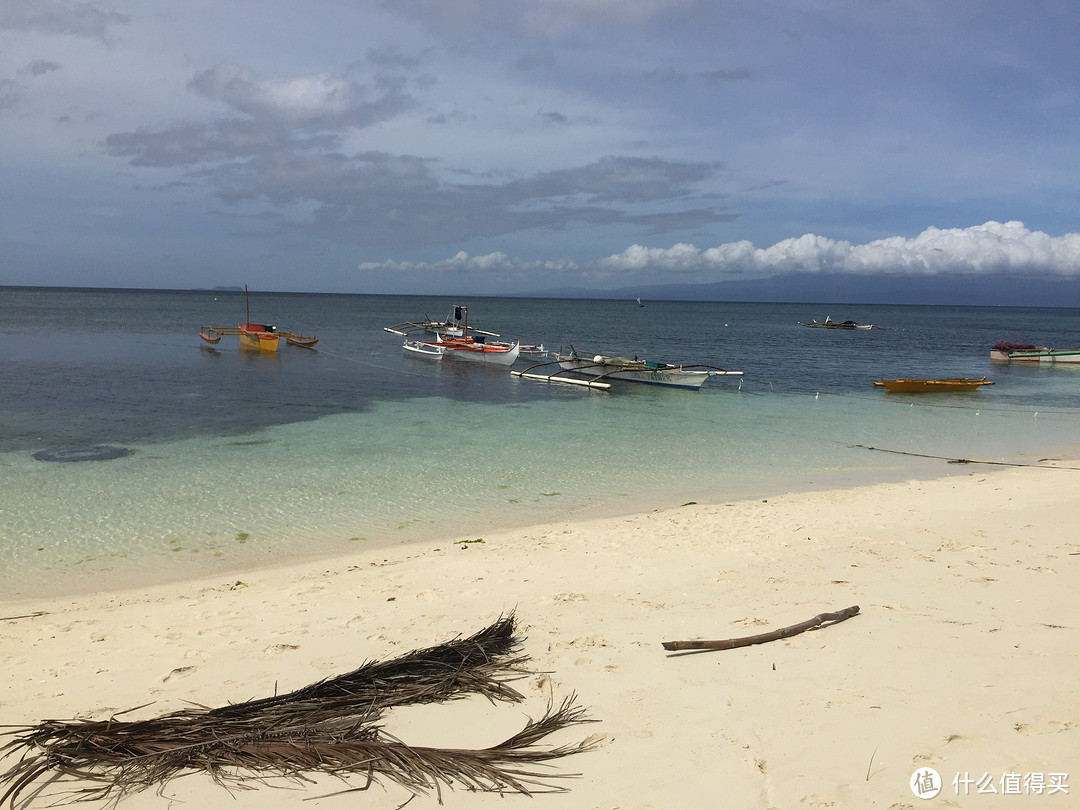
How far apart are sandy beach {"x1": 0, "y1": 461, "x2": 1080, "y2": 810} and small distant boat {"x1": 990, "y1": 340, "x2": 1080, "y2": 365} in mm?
42918

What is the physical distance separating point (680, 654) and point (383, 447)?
12.7 meters

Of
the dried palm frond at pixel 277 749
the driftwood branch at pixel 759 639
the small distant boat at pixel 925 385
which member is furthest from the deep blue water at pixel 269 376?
the driftwood branch at pixel 759 639

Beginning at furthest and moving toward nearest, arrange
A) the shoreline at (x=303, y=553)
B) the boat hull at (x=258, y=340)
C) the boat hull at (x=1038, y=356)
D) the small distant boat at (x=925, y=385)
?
1. the boat hull at (x=1038, y=356)
2. the boat hull at (x=258, y=340)
3. the small distant boat at (x=925, y=385)
4. the shoreline at (x=303, y=553)

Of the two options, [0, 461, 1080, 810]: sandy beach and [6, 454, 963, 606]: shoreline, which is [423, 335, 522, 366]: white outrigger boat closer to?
[6, 454, 963, 606]: shoreline

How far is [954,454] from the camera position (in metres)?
17.5

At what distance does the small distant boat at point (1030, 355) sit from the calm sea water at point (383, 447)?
812 cm

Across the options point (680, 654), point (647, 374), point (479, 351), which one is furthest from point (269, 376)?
point (680, 654)

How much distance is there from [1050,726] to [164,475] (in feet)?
47.8

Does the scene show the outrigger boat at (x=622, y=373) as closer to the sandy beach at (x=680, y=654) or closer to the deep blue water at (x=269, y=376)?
the deep blue water at (x=269, y=376)

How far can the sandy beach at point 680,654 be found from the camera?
13.2ft

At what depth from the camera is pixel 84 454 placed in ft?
51.3

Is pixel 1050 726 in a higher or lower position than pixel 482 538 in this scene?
higher

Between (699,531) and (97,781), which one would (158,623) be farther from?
(699,531)

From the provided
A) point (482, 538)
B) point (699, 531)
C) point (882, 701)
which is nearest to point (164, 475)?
point (482, 538)
